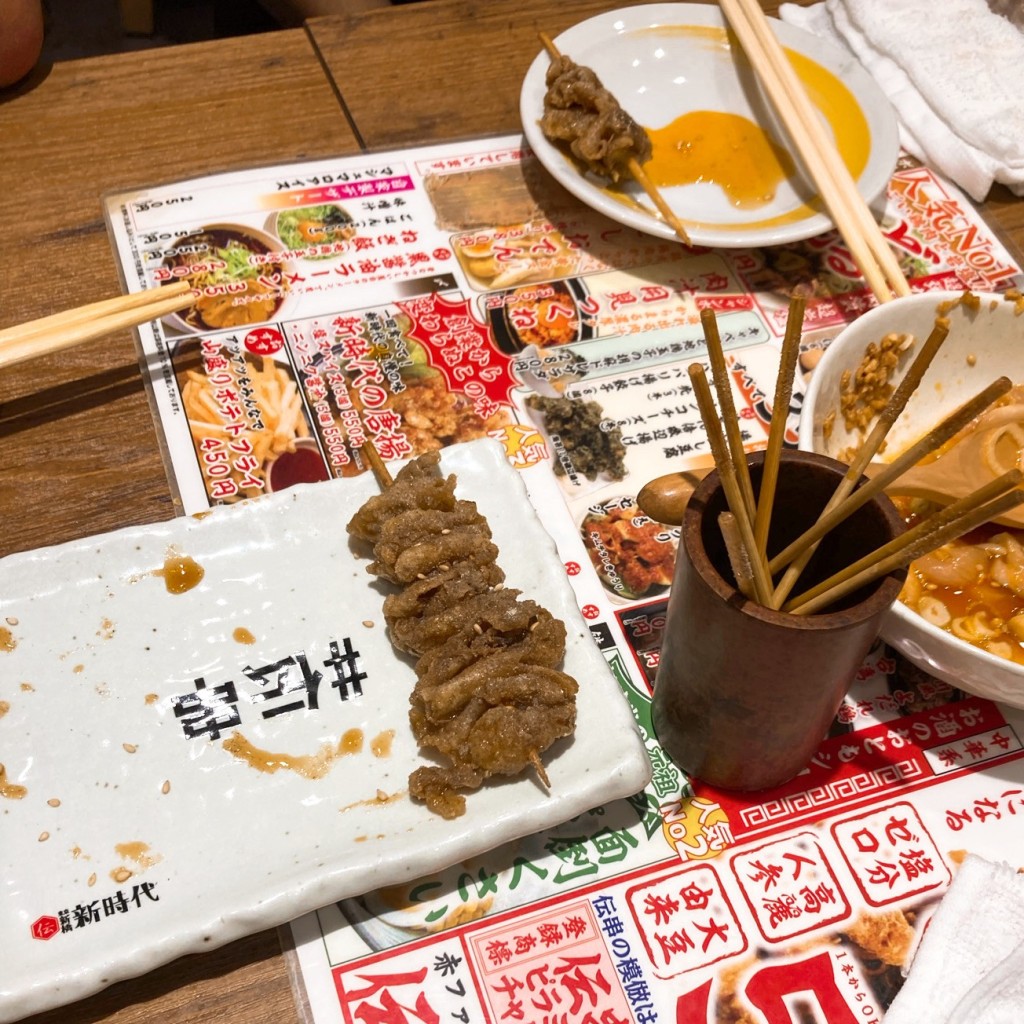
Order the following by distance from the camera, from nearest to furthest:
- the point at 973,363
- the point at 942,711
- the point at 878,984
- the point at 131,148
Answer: the point at 878,984 < the point at 942,711 < the point at 973,363 < the point at 131,148

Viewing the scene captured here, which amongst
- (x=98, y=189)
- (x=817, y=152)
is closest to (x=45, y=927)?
(x=98, y=189)

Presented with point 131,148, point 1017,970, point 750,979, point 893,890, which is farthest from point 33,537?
point 1017,970

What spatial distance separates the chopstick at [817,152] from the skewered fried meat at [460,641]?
110 cm

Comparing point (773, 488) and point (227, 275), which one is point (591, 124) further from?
point (773, 488)

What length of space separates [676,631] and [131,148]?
1927 mm

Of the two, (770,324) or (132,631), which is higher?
(770,324)

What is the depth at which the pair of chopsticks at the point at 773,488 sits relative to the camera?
1.00m

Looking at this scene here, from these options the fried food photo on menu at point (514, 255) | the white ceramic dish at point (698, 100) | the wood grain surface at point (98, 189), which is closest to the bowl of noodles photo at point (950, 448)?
the white ceramic dish at point (698, 100)

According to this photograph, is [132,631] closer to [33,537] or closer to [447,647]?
[33,537]

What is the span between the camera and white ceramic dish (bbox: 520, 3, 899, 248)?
2.17m

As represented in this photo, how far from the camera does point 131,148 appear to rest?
2.38 meters

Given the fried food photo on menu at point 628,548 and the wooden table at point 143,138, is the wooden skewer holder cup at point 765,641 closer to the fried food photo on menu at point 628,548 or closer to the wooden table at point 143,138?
the fried food photo on menu at point 628,548

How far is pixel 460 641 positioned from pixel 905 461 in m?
0.71

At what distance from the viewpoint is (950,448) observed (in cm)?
173
